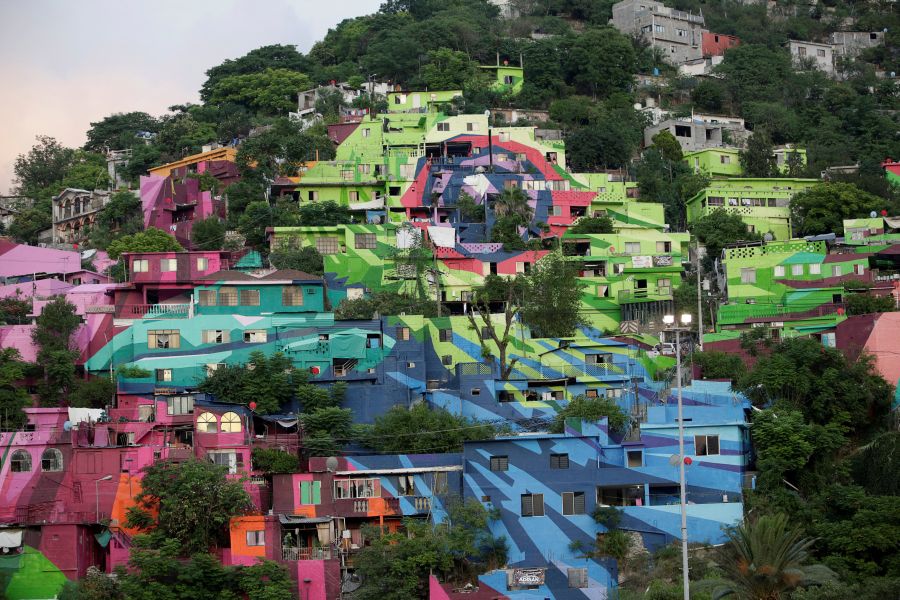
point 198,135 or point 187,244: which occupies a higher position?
point 198,135

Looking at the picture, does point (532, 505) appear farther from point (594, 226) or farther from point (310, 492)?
point (594, 226)

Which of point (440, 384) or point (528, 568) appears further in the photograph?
point (440, 384)

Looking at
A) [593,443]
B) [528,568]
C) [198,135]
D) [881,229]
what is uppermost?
[198,135]

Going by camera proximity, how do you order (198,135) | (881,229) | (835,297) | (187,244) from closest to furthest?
(835,297), (881,229), (187,244), (198,135)

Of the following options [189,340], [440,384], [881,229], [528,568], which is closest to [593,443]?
[528,568]

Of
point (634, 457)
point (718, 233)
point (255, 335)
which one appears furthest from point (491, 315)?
point (718, 233)

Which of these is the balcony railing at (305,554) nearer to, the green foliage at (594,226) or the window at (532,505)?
the window at (532,505)

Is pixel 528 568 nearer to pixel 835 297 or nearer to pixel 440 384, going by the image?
pixel 440 384

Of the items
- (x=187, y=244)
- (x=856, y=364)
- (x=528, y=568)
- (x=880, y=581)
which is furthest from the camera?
(x=187, y=244)
